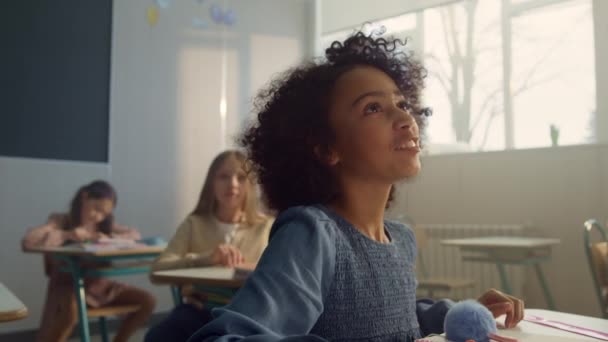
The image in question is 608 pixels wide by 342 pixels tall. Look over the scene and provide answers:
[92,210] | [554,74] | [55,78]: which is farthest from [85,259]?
[554,74]

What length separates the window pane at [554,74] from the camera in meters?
3.95

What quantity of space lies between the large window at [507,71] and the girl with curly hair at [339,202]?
3103mm

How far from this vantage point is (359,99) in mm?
897

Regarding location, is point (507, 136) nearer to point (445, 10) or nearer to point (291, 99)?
point (445, 10)

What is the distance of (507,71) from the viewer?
433cm

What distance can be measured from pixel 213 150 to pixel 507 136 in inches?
95.9

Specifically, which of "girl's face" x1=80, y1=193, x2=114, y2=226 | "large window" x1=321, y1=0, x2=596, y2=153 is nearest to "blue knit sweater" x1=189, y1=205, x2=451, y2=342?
"girl's face" x1=80, y1=193, x2=114, y2=226

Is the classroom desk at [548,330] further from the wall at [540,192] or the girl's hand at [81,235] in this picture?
the girl's hand at [81,235]

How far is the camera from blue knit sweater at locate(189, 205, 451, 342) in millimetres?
595

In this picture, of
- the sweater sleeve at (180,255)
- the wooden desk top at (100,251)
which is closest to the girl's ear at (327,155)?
the sweater sleeve at (180,255)

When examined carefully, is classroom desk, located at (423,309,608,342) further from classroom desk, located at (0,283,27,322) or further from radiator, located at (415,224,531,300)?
radiator, located at (415,224,531,300)

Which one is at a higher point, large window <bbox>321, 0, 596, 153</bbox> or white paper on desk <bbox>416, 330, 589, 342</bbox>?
large window <bbox>321, 0, 596, 153</bbox>

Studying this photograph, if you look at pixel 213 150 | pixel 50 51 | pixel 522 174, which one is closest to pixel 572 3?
pixel 522 174

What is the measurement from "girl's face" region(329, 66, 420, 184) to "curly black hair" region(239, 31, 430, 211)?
0.02 metres
